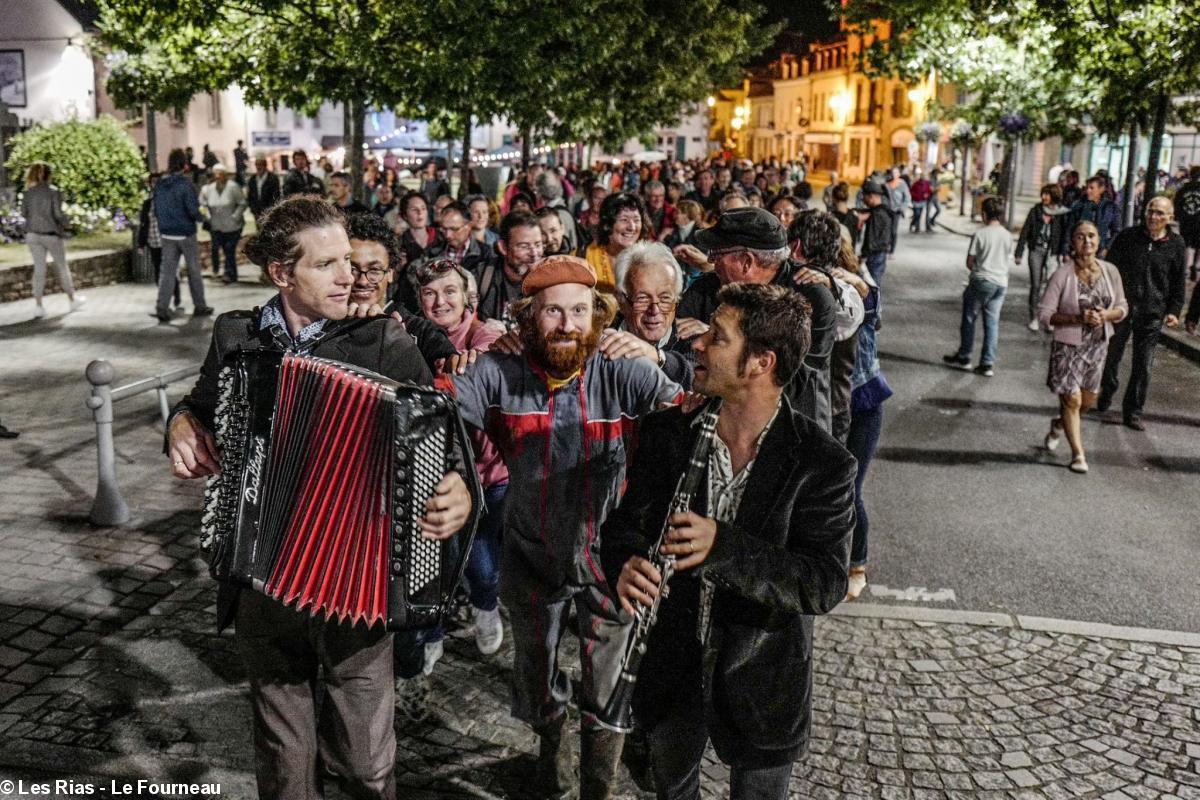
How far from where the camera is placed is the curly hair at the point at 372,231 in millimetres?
5062

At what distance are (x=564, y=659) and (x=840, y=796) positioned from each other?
159 centimetres

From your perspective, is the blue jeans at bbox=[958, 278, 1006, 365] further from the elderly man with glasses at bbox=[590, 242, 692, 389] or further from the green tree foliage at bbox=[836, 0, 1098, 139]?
the elderly man with glasses at bbox=[590, 242, 692, 389]

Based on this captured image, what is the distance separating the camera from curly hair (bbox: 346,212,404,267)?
16.6 ft

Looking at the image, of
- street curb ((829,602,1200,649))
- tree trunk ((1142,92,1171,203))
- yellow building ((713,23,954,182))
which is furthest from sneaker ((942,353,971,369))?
yellow building ((713,23,954,182))

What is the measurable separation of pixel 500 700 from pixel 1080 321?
5.84 meters

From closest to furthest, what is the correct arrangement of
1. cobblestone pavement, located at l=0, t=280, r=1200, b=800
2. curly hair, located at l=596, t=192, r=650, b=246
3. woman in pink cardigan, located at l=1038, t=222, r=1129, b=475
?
1. cobblestone pavement, located at l=0, t=280, r=1200, b=800
2. curly hair, located at l=596, t=192, r=650, b=246
3. woman in pink cardigan, located at l=1038, t=222, r=1129, b=475

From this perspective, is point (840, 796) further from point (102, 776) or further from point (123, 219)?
point (123, 219)

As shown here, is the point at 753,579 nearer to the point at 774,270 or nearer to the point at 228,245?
the point at 774,270

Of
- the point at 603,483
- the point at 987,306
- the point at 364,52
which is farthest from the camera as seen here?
the point at 364,52

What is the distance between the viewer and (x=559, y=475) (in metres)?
3.90

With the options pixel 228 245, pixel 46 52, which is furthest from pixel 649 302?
pixel 46 52

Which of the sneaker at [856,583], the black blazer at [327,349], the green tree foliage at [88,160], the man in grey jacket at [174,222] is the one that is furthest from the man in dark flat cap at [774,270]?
the green tree foliage at [88,160]

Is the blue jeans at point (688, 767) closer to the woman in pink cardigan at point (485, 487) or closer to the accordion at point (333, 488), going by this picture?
the accordion at point (333, 488)

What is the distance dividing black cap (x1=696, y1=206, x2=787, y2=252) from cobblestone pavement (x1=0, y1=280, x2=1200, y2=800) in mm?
2028
